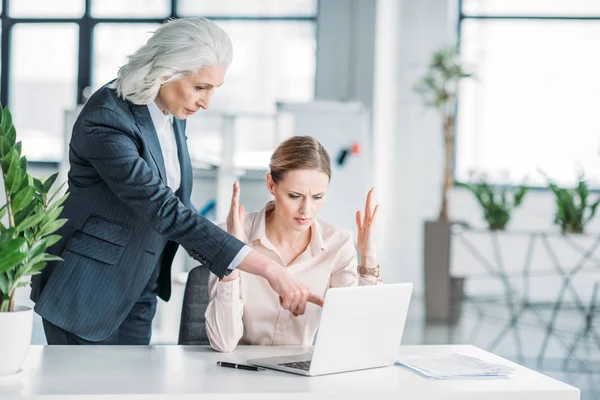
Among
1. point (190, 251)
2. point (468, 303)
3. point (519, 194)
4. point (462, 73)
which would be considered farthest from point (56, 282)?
point (468, 303)

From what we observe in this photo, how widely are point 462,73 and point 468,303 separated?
2.06 metres

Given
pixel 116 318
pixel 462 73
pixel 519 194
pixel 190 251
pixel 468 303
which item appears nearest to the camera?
pixel 190 251

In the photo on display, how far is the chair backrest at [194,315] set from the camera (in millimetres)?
2350

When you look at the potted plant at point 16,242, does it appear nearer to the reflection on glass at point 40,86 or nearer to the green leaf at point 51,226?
the green leaf at point 51,226

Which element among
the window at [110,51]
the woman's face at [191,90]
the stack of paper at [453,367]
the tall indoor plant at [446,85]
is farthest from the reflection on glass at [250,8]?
the stack of paper at [453,367]

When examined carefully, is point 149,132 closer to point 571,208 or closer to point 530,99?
point 571,208

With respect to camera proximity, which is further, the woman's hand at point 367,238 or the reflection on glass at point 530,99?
the reflection on glass at point 530,99

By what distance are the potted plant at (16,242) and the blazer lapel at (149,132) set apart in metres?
0.49

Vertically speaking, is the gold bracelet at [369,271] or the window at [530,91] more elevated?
the window at [530,91]

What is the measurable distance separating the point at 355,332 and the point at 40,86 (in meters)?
7.20

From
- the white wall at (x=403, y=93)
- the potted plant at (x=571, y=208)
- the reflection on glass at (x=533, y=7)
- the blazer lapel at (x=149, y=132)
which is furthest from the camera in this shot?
the reflection on glass at (x=533, y=7)

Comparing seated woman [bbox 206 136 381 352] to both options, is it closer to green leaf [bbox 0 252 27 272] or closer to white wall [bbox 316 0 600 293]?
green leaf [bbox 0 252 27 272]

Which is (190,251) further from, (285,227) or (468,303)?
(468,303)

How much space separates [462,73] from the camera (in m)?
6.43
